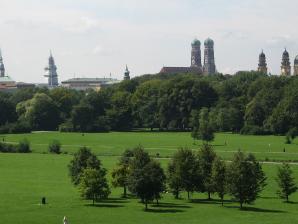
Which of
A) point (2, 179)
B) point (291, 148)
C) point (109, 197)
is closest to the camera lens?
point (109, 197)

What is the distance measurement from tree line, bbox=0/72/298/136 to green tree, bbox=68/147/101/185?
64.9 meters

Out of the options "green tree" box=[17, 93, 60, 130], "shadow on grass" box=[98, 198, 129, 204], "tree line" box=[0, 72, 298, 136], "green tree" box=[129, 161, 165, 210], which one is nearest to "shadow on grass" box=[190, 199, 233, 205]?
"green tree" box=[129, 161, 165, 210]

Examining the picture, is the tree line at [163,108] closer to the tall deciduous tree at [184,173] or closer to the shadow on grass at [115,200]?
the tall deciduous tree at [184,173]

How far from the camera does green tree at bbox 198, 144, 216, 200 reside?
46.3 m

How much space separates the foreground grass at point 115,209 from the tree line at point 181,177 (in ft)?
2.48

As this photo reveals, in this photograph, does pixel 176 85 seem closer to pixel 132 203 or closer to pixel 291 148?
pixel 291 148

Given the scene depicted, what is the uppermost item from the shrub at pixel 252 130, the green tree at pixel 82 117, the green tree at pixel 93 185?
the green tree at pixel 82 117

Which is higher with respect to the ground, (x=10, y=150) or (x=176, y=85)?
(x=176, y=85)

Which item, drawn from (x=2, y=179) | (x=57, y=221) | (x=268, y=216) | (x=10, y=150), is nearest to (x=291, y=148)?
(x=10, y=150)

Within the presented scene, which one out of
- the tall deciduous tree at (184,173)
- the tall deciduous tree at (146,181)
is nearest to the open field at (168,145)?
the tall deciduous tree at (184,173)

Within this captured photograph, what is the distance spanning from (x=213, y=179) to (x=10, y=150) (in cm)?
4351

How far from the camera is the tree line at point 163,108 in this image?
118m

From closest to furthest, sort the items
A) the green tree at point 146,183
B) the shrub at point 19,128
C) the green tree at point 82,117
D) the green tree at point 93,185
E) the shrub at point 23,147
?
the green tree at point 146,183 → the green tree at point 93,185 → the shrub at point 23,147 → the shrub at point 19,128 → the green tree at point 82,117

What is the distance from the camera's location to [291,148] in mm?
82938
